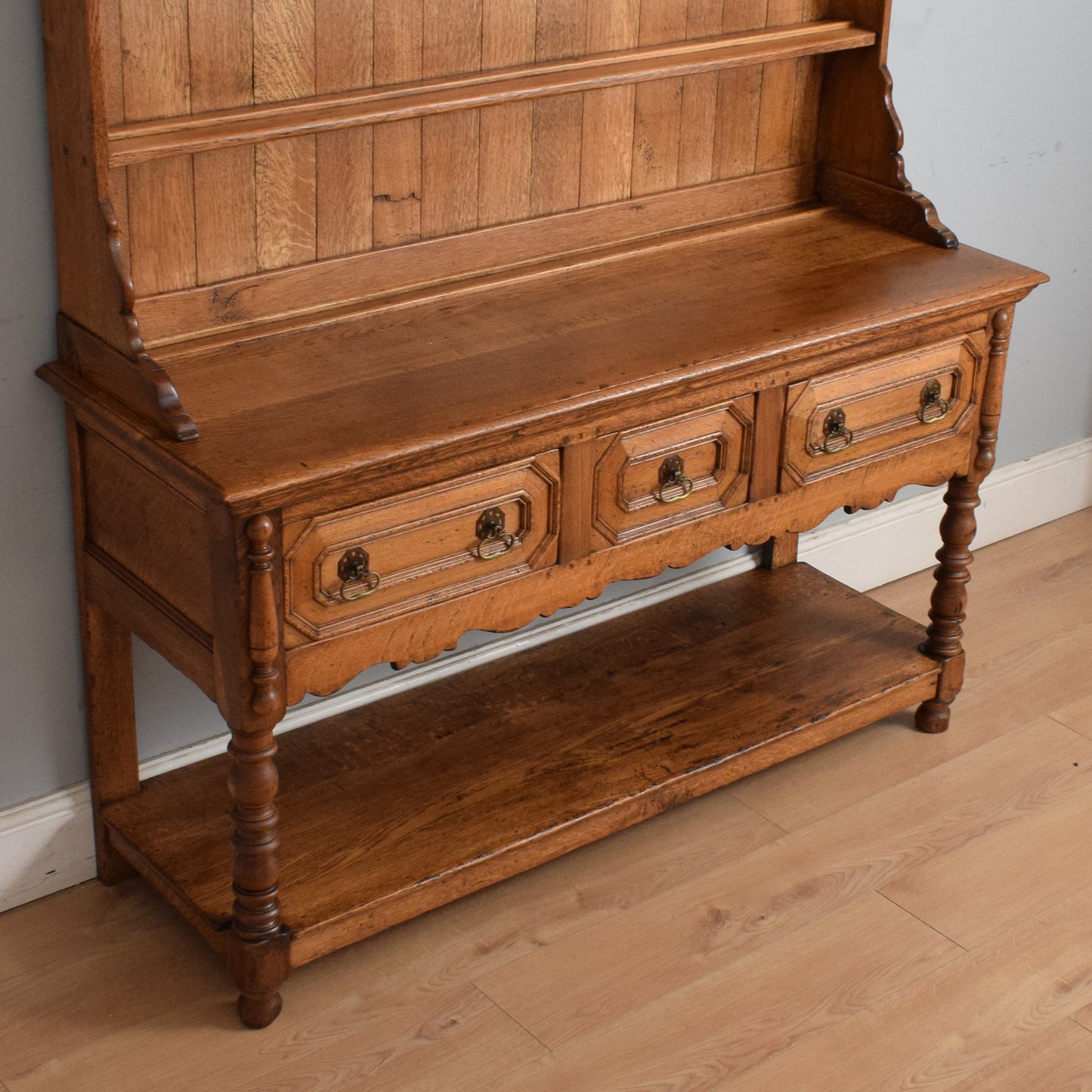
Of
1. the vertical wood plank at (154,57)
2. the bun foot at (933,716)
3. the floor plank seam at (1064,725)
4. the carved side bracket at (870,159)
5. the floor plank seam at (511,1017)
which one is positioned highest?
the vertical wood plank at (154,57)

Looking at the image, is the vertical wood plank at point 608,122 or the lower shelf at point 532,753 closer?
the lower shelf at point 532,753

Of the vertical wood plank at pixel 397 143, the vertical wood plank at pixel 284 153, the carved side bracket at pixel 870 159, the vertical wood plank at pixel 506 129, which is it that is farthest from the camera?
the carved side bracket at pixel 870 159

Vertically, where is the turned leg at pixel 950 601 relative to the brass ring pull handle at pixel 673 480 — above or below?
below

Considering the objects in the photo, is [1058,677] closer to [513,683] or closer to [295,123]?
[513,683]

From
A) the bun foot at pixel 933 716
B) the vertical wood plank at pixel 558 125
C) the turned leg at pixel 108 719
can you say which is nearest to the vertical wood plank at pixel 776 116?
the vertical wood plank at pixel 558 125

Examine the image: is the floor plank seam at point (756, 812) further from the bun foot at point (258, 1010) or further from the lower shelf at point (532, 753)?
the bun foot at point (258, 1010)

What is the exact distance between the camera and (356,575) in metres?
2.09

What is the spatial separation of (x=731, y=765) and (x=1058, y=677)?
0.88 meters

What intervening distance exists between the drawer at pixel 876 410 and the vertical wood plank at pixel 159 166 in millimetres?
926

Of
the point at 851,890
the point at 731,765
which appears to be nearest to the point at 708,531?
the point at 731,765

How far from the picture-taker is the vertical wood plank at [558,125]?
2484mm

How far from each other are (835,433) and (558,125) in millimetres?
652

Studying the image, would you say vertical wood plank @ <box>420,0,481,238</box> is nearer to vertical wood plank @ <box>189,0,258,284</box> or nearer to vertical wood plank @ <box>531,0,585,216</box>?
vertical wood plank @ <box>531,0,585,216</box>

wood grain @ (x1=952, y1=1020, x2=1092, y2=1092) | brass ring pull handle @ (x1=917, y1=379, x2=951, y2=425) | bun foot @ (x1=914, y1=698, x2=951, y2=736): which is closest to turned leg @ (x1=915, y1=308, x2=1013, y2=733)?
bun foot @ (x1=914, y1=698, x2=951, y2=736)
